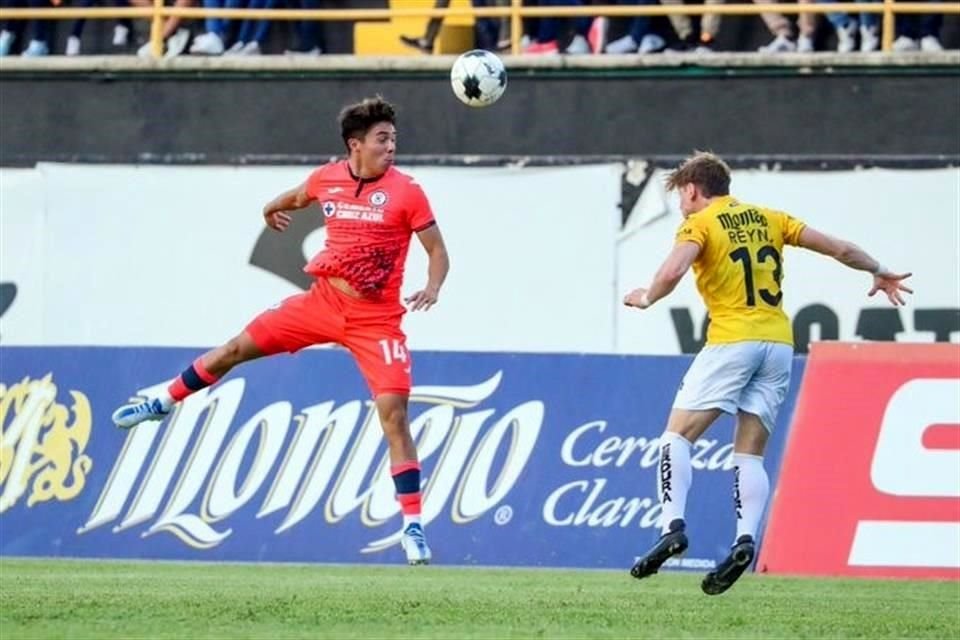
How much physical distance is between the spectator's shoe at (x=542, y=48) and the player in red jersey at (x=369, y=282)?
8.19m

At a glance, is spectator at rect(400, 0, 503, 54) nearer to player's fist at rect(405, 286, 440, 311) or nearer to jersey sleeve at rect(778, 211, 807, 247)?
player's fist at rect(405, 286, 440, 311)

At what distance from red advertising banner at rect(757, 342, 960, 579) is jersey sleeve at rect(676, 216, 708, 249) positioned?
15.2 ft

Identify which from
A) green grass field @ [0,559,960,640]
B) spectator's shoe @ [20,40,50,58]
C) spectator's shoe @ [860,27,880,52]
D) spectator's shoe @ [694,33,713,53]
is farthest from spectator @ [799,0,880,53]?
spectator's shoe @ [20,40,50,58]

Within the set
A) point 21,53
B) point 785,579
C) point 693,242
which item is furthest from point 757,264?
point 21,53

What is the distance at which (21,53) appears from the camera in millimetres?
22078

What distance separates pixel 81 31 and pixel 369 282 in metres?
10.5

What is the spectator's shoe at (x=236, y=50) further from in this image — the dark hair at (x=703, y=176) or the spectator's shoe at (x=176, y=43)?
the dark hair at (x=703, y=176)

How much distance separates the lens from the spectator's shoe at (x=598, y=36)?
2047 cm

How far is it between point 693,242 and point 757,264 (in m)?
0.39

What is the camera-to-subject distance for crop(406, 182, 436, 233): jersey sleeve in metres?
12.4

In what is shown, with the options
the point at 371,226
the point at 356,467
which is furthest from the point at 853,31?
the point at 371,226

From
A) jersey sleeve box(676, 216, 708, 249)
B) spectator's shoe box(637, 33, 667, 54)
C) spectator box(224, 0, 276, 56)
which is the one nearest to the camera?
jersey sleeve box(676, 216, 708, 249)

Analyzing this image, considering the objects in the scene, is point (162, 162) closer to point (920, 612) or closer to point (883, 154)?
point (883, 154)

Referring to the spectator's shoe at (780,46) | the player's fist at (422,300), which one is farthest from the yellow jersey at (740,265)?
the spectator's shoe at (780,46)
